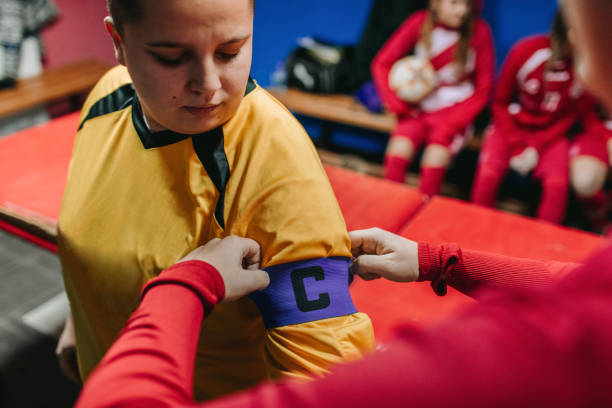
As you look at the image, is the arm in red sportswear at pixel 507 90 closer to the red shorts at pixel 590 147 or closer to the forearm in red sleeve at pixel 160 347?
the red shorts at pixel 590 147

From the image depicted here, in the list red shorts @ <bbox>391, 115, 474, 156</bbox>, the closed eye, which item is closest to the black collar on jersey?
the closed eye

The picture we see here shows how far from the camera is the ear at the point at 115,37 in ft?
1.91

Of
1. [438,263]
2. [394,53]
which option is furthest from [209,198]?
[394,53]

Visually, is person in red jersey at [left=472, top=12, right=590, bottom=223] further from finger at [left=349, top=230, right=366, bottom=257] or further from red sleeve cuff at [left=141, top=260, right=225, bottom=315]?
red sleeve cuff at [left=141, top=260, right=225, bottom=315]

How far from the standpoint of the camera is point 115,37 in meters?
0.59

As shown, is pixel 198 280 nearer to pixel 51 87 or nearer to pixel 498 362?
A: pixel 498 362

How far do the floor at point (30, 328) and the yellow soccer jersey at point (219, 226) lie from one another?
2.95 ft

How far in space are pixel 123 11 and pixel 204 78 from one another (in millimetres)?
125

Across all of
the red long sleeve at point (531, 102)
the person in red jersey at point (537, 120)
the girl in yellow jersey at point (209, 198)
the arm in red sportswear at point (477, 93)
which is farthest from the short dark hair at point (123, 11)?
the arm in red sportswear at point (477, 93)

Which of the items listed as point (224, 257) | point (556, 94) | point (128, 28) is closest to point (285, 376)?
point (224, 257)

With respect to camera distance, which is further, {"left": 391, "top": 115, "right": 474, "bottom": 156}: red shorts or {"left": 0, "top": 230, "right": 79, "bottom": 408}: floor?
{"left": 391, "top": 115, "right": 474, "bottom": 156}: red shorts

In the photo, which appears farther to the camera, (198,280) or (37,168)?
(37,168)

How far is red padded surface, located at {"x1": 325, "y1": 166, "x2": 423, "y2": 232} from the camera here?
0.61 metres

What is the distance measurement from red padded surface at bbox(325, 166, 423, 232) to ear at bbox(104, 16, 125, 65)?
1.02 feet
